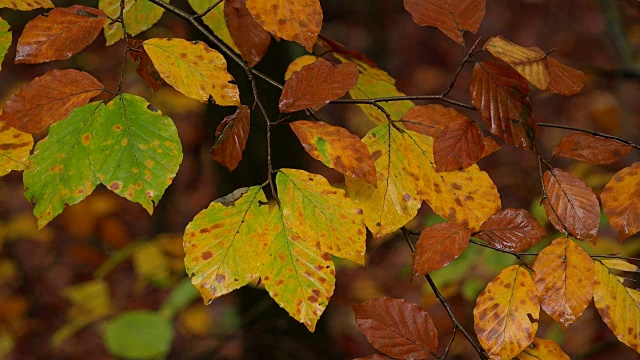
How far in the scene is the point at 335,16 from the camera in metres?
5.51

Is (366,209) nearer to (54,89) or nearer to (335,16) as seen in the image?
(54,89)

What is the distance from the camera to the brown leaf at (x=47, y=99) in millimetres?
613

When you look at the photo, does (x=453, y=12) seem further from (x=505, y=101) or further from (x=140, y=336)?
(x=140, y=336)

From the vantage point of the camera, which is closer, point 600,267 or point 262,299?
point 600,267

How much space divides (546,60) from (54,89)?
487mm

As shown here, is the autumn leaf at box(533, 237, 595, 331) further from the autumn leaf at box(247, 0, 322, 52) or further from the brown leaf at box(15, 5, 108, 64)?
the brown leaf at box(15, 5, 108, 64)

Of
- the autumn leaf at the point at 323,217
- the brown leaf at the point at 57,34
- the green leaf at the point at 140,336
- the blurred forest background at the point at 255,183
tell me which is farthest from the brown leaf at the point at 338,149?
the green leaf at the point at 140,336

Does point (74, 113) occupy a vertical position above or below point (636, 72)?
above

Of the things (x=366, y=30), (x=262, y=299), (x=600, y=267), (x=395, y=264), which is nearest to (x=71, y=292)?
(x=262, y=299)

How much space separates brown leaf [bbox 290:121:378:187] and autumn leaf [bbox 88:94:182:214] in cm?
12

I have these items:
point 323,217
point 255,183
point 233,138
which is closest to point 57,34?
point 233,138

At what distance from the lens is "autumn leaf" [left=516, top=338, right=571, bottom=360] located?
0.66 m

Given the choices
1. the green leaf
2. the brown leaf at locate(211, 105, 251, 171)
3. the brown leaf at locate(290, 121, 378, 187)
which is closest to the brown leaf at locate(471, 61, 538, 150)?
the brown leaf at locate(290, 121, 378, 187)

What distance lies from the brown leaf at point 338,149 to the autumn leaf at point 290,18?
9 centimetres
